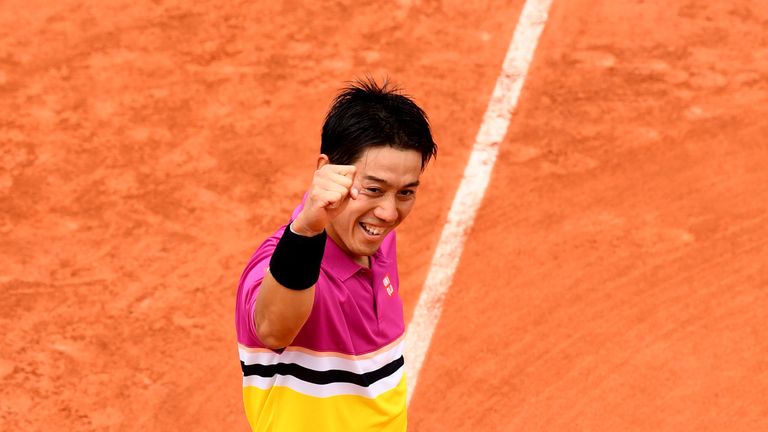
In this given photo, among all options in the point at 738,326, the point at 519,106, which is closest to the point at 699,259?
the point at 738,326

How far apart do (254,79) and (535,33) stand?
2260 millimetres

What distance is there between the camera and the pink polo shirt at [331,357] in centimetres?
276

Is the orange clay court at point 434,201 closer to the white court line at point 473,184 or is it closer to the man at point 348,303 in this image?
the white court line at point 473,184

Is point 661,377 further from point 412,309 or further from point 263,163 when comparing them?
point 263,163

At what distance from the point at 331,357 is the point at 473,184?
3.92 metres

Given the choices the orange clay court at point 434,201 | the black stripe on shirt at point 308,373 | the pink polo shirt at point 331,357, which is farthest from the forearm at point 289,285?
the orange clay court at point 434,201

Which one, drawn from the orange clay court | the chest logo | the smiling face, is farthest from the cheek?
the orange clay court

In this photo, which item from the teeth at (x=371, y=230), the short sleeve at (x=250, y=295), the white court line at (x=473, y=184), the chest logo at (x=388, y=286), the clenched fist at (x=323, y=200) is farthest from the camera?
the white court line at (x=473, y=184)

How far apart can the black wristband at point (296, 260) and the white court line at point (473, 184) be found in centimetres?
313

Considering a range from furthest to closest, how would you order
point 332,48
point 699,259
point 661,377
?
point 332,48
point 699,259
point 661,377

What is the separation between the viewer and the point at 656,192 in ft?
21.6

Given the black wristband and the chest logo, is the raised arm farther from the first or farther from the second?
the chest logo

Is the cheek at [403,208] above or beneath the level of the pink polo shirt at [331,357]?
above

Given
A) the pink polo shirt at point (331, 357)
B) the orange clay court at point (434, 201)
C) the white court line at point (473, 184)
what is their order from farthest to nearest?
the white court line at point (473, 184) < the orange clay court at point (434, 201) < the pink polo shirt at point (331, 357)
